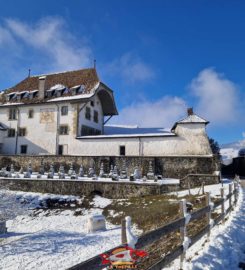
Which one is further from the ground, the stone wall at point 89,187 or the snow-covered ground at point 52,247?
the stone wall at point 89,187

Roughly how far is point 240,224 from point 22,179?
21769 millimetres

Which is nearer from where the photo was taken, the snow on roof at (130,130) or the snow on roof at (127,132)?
the snow on roof at (127,132)

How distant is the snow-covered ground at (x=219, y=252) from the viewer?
580 centimetres

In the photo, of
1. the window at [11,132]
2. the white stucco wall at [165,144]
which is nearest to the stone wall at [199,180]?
the white stucco wall at [165,144]

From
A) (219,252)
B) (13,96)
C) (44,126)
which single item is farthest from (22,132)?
(219,252)

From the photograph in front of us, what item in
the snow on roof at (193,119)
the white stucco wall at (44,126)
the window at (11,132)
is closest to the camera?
the snow on roof at (193,119)

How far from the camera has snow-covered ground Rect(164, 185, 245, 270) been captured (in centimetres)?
580

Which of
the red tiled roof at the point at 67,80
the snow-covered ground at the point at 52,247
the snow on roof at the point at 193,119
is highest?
the red tiled roof at the point at 67,80

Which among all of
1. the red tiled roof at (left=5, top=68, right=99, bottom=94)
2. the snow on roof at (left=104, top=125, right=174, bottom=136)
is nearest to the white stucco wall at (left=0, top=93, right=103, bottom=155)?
the red tiled roof at (left=5, top=68, right=99, bottom=94)

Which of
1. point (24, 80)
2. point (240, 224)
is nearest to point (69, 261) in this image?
point (240, 224)

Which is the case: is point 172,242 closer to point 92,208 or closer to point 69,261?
point 69,261

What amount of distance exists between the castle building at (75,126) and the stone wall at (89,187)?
7.24 meters

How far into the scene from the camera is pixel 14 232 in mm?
16953

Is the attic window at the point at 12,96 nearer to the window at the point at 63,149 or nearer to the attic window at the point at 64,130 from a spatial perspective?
the attic window at the point at 64,130
